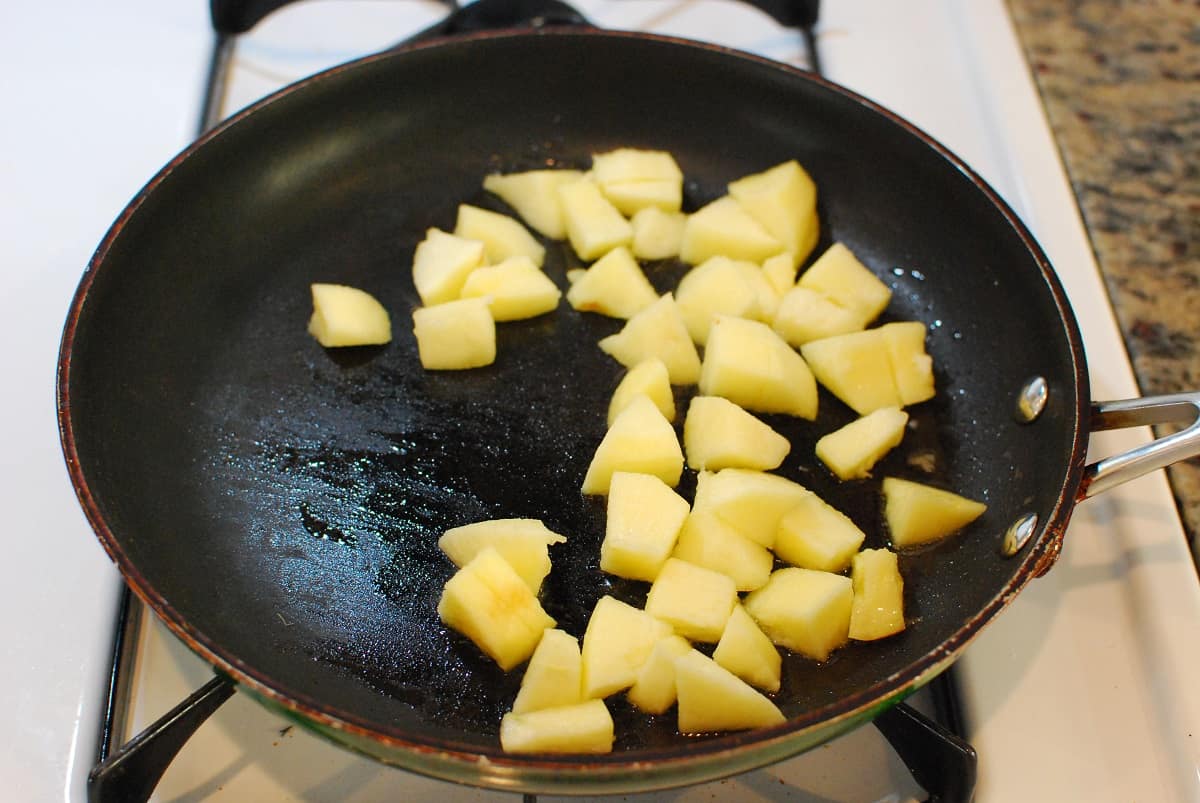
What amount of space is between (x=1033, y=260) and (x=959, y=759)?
61 cm

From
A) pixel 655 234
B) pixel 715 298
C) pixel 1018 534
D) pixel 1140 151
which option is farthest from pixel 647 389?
pixel 1140 151

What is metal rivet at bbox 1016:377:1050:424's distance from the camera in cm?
118

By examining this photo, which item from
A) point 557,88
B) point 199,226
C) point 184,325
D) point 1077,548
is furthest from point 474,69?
point 1077,548

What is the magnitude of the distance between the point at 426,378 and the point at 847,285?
0.57 metres

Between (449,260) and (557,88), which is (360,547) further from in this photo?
(557,88)

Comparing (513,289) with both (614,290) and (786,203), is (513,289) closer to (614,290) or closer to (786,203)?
(614,290)

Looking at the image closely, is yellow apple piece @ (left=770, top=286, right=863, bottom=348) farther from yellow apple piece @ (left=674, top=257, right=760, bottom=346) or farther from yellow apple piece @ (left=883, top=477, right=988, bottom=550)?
yellow apple piece @ (left=883, top=477, right=988, bottom=550)

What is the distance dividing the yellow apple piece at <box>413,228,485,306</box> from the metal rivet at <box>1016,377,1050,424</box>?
71cm

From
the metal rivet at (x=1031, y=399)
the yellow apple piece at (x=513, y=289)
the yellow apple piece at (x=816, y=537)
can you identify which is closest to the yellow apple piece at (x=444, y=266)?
the yellow apple piece at (x=513, y=289)

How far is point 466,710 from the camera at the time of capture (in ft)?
3.23

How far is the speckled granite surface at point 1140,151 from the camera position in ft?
4.64

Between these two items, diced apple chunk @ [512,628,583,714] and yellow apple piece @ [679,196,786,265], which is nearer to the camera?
diced apple chunk @ [512,628,583,714]

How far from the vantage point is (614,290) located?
52.6 inches

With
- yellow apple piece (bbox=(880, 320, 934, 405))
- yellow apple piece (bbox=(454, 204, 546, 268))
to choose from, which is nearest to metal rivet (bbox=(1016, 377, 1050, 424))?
yellow apple piece (bbox=(880, 320, 934, 405))
